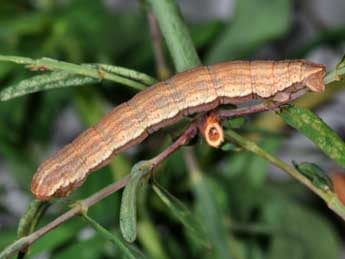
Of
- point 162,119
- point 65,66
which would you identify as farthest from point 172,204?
point 65,66

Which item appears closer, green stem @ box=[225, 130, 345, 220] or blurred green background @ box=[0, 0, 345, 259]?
green stem @ box=[225, 130, 345, 220]

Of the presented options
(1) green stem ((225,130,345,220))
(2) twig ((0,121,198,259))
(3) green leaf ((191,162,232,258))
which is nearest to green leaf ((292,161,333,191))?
(1) green stem ((225,130,345,220))

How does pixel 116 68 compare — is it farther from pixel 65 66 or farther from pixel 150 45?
pixel 150 45

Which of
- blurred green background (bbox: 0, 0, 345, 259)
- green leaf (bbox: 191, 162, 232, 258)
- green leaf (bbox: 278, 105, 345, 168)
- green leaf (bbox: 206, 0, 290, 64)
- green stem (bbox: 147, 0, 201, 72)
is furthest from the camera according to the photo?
green leaf (bbox: 206, 0, 290, 64)

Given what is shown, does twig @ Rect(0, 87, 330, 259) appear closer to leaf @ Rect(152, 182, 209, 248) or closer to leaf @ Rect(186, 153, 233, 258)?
leaf @ Rect(152, 182, 209, 248)

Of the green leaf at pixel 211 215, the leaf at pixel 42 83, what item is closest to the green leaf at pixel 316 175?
the leaf at pixel 42 83

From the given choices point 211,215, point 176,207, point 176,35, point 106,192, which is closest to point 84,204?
point 106,192

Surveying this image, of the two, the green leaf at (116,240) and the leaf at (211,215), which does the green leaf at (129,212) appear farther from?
the leaf at (211,215)
